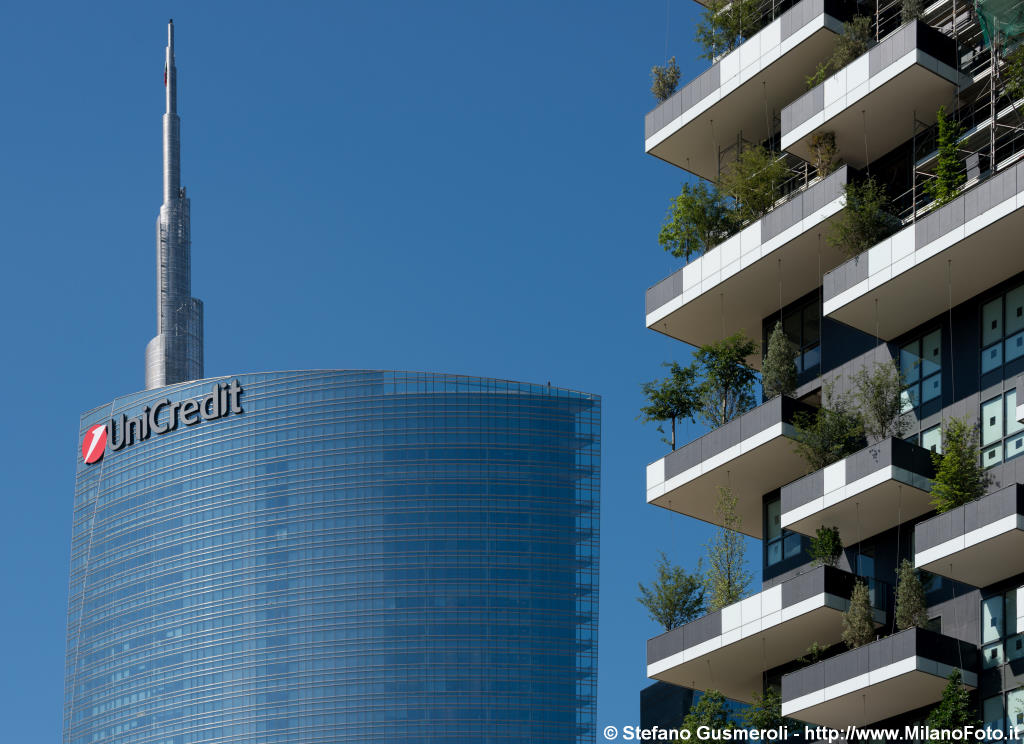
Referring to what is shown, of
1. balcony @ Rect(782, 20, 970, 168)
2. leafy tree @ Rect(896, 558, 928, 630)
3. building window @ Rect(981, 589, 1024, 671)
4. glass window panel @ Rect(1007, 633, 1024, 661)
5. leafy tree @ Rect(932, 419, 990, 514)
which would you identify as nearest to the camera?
glass window panel @ Rect(1007, 633, 1024, 661)

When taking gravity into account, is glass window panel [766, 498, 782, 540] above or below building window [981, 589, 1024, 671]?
above

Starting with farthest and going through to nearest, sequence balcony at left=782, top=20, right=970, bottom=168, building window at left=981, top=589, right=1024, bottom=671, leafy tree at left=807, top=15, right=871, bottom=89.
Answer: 1. leafy tree at left=807, top=15, right=871, bottom=89
2. balcony at left=782, top=20, right=970, bottom=168
3. building window at left=981, top=589, right=1024, bottom=671

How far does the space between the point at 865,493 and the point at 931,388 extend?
4205mm

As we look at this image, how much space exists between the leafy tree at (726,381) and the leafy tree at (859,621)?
9.78 m

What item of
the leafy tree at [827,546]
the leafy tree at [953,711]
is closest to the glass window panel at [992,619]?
the leafy tree at [953,711]

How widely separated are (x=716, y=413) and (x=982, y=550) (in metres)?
14.5

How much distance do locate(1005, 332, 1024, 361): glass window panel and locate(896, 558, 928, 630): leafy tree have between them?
6.41 m

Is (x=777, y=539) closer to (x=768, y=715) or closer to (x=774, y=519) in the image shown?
(x=774, y=519)

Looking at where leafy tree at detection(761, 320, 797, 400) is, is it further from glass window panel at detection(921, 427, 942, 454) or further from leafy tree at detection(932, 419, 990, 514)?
leafy tree at detection(932, 419, 990, 514)

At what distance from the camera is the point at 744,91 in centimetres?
6375

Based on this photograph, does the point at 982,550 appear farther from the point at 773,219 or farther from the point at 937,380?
the point at 773,219

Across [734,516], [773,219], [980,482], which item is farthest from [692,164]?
[980,482]

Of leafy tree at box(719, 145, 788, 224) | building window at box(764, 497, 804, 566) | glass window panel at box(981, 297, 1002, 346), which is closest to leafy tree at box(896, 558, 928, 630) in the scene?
glass window panel at box(981, 297, 1002, 346)

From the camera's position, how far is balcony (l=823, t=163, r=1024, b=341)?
5144 centimetres
